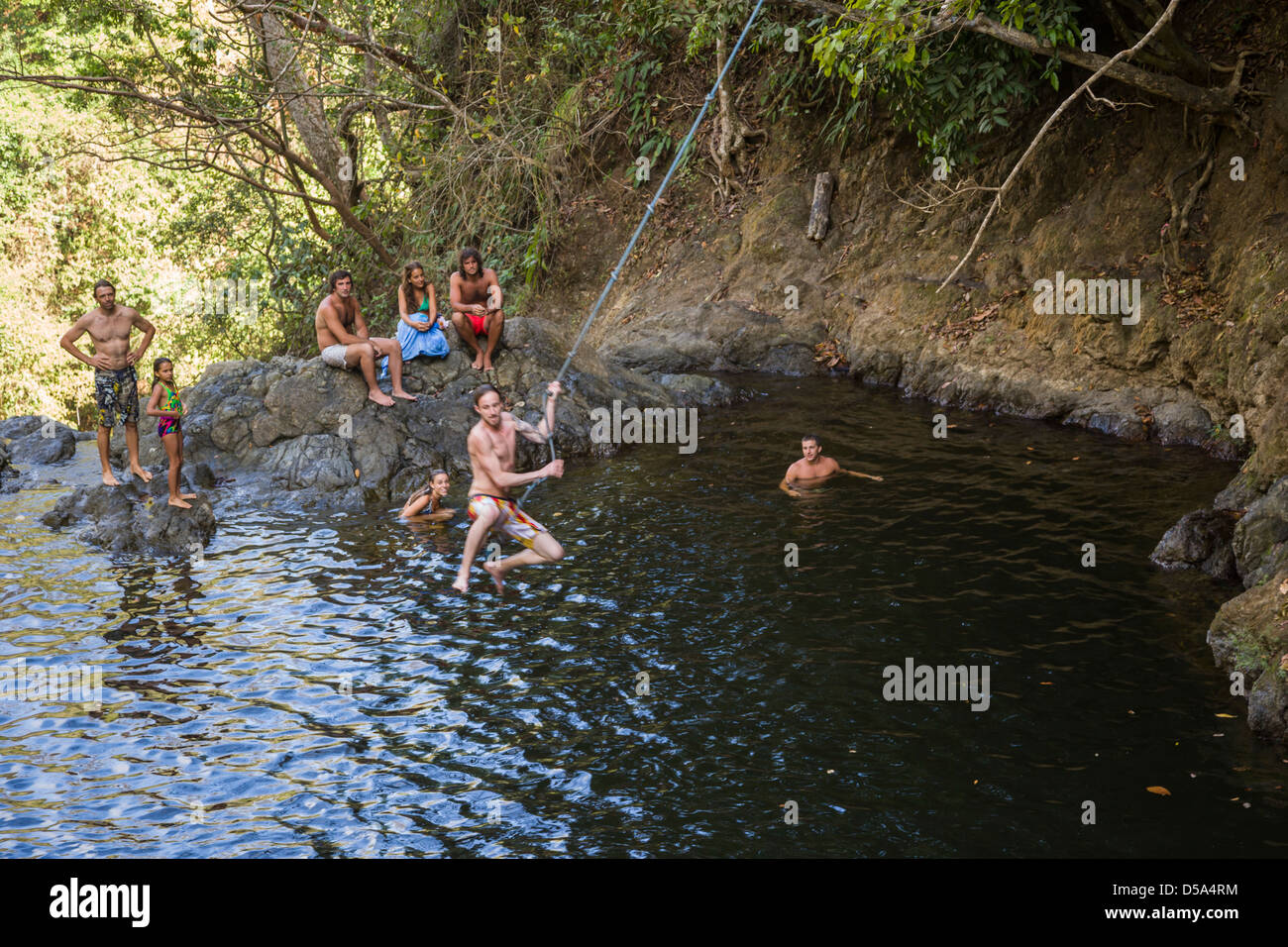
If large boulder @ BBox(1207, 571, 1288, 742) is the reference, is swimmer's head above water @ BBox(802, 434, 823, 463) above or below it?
above

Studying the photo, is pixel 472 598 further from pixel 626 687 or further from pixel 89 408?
pixel 89 408

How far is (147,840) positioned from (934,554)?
7.24 m

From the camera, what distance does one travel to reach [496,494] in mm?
9750

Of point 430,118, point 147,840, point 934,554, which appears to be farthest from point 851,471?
point 430,118

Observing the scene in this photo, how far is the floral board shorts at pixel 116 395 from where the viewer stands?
42.7 ft

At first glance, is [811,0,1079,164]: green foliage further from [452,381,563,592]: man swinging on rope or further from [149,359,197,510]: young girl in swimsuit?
[149,359,197,510]: young girl in swimsuit

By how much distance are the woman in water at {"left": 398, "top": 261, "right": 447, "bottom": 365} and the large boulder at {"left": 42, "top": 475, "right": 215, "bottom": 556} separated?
12.2 ft

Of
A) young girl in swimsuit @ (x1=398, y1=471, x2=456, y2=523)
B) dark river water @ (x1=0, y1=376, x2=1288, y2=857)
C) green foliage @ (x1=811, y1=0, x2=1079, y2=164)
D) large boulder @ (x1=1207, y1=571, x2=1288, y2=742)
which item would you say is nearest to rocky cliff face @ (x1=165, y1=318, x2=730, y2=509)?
young girl in swimsuit @ (x1=398, y1=471, x2=456, y2=523)

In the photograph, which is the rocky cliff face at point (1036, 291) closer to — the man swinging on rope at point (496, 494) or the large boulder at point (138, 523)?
the man swinging on rope at point (496, 494)

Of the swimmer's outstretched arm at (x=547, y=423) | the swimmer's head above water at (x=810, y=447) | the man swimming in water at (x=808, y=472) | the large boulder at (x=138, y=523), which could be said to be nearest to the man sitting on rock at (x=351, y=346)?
the large boulder at (x=138, y=523)

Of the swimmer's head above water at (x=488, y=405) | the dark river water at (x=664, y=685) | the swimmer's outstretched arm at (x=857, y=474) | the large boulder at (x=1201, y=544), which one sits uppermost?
the swimmer's head above water at (x=488, y=405)

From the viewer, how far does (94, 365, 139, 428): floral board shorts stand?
1300 cm

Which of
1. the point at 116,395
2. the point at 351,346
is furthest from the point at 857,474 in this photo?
the point at 116,395
